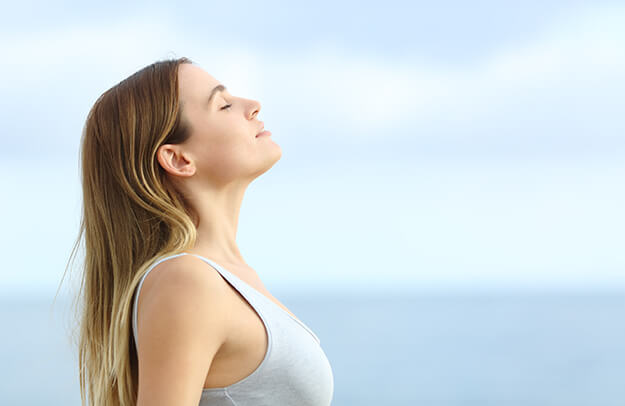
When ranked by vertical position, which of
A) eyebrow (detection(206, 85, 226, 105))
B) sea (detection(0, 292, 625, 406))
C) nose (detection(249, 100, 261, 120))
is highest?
eyebrow (detection(206, 85, 226, 105))

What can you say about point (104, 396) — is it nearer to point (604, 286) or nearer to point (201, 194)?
point (201, 194)

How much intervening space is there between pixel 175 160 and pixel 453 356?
34.3m

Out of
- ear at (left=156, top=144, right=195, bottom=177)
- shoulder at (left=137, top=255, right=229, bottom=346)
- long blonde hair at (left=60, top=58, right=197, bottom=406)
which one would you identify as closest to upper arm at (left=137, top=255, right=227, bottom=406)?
shoulder at (left=137, top=255, right=229, bottom=346)

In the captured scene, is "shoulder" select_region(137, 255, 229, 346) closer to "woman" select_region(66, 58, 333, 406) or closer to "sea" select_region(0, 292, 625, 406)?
"woman" select_region(66, 58, 333, 406)

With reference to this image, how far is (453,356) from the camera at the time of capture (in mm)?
33781

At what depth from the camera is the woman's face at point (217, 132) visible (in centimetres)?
117

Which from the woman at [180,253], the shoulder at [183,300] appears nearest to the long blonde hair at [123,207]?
the woman at [180,253]

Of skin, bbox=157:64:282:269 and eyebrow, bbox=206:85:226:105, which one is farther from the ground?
eyebrow, bbox=206:85:226:105

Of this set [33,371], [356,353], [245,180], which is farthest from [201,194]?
[356,353]

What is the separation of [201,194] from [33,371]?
1944cm

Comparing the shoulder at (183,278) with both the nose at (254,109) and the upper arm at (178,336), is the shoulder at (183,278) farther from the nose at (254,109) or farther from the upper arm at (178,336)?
the nose at (254,109)

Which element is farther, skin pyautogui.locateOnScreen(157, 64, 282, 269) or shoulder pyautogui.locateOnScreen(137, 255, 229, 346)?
skin pyautogui.locateOnScreen(157, 64, 282, 269)

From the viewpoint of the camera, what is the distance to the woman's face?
1.17m

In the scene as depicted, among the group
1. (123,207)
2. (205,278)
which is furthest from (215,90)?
(205,278)
